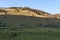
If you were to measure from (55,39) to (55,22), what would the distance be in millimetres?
13095

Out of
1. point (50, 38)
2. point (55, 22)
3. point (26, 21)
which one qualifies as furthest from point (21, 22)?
point (50, 38)

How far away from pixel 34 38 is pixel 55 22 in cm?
1315

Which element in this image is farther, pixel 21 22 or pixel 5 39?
pixel 21 22

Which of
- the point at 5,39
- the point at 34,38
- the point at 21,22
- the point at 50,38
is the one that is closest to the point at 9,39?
the point at 5,39

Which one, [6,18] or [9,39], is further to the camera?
[6,18]

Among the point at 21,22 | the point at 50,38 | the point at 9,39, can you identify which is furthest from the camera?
the point at 21,22

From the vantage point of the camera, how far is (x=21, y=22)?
26.3 metres

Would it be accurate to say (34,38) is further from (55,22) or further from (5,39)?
(55,22)

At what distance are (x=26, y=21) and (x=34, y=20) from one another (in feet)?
2.86

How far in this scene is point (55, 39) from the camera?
45.8 feet

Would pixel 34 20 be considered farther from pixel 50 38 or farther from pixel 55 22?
pixel 50 38

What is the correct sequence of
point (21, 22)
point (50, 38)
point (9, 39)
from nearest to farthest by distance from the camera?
point (9, 39)
point (50, 38)
point (21, 22)

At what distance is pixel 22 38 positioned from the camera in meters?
14.1

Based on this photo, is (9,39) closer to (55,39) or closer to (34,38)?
(34,38)
